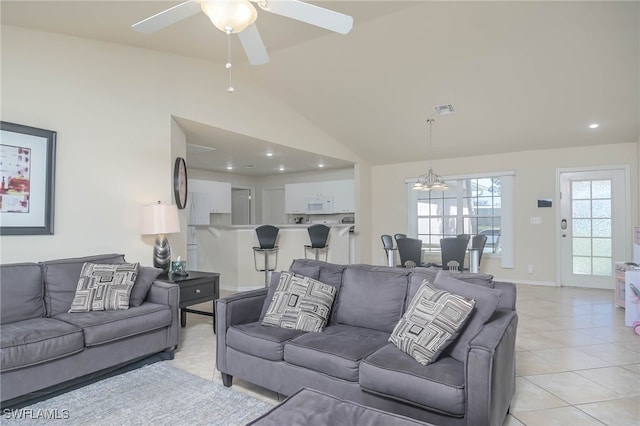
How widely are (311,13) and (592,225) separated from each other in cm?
599

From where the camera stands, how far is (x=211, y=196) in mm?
7840

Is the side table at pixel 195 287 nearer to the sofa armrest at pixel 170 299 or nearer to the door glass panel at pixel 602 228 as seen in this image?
the sofa armrest at pixel 170 299

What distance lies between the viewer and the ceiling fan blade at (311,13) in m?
1.93

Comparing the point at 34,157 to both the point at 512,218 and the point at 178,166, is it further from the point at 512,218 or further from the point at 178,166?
the point at 512,218

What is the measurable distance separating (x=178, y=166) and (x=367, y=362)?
3.31m

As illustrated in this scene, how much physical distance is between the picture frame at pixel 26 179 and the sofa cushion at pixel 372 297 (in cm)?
261

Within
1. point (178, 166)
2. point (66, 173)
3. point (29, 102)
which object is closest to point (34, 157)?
point (66, 173)

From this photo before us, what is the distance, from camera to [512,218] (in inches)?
250

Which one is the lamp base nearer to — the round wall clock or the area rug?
the round wall clock

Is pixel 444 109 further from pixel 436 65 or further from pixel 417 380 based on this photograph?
pixel 417 380

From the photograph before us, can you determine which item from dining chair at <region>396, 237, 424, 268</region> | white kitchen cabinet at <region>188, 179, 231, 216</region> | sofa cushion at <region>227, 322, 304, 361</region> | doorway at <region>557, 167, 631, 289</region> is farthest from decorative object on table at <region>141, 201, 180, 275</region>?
doorway at <region>557, 167, 631, 289</region>

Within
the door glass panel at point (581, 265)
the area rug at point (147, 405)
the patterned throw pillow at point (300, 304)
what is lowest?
the area rug at point (147, 405)

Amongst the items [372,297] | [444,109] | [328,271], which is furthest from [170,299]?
[444,109]

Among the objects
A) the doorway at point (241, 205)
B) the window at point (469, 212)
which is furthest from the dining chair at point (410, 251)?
the doorway at point (241, 205)
